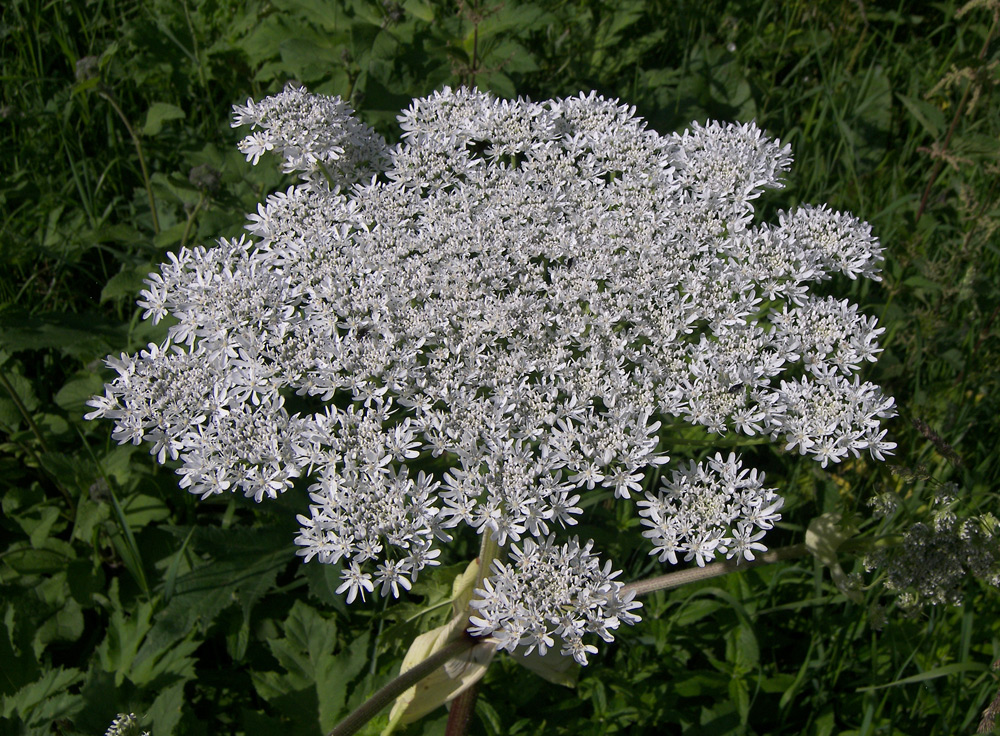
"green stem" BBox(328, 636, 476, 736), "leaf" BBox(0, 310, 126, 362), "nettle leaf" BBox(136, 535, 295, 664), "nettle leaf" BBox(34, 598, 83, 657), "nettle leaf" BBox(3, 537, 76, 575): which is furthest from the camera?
"leaf" BBox(0, 310, 126, 362)

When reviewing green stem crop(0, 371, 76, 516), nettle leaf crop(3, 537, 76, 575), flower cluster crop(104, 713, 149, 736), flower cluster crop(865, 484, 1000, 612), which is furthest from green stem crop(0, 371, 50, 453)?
flower cluster crop(865, 484, 1000, 612)

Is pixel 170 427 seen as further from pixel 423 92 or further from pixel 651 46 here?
pixel 651 46

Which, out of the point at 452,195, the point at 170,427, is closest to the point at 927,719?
the point at 452,195

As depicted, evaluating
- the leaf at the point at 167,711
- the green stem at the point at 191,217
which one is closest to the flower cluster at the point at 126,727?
the leaf at the point at 167,711

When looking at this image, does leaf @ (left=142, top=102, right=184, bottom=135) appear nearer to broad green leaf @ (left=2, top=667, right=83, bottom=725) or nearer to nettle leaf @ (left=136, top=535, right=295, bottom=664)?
nettle leaf @ (left=136, top=535, right=295, bottom=664)

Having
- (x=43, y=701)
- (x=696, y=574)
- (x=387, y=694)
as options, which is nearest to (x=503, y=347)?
(x=696, y=574)

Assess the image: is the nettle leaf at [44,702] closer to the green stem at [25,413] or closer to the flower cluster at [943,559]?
the green stem at [25,413]

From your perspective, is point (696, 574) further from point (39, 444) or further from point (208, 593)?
point (39, 444)
